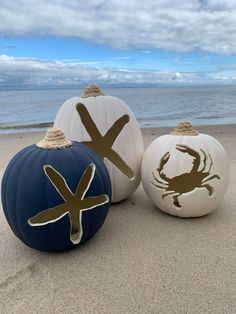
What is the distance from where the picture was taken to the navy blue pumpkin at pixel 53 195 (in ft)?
8.99

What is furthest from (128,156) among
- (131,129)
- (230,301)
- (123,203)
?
(230,301)

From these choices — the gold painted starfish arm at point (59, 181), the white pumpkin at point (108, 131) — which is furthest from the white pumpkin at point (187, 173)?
the gold painted starfish arm at point (59, 181)

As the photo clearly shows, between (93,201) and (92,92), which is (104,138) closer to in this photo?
(92,92)

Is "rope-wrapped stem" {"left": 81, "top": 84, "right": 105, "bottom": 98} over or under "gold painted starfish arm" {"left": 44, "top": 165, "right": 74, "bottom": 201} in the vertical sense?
over

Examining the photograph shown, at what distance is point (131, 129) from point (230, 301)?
219cm

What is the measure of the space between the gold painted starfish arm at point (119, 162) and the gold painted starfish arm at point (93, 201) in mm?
839

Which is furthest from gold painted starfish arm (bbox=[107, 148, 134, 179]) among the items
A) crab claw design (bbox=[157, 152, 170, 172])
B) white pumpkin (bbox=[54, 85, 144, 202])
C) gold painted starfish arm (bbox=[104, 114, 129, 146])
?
crab claw design (bbox=[157, 152, 170, 172])

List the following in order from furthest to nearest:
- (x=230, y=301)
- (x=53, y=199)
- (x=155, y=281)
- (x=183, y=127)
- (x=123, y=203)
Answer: (x=123, y=203) < (x=183, y=127) < (x=53, y=199) < (x=155, y=281) < (x=230, y=301)

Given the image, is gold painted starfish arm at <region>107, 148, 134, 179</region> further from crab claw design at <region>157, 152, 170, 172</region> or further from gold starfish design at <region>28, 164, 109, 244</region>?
gold starfish design at <region>28, 164, 109, 244</region>

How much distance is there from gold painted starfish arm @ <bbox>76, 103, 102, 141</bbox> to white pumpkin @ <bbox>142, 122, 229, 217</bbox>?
2.15 ft

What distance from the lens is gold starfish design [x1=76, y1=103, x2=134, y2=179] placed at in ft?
12.2

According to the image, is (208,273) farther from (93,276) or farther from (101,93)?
(101,93)

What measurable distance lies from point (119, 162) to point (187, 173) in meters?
0.81

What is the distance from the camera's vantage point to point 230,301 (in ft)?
7.59
